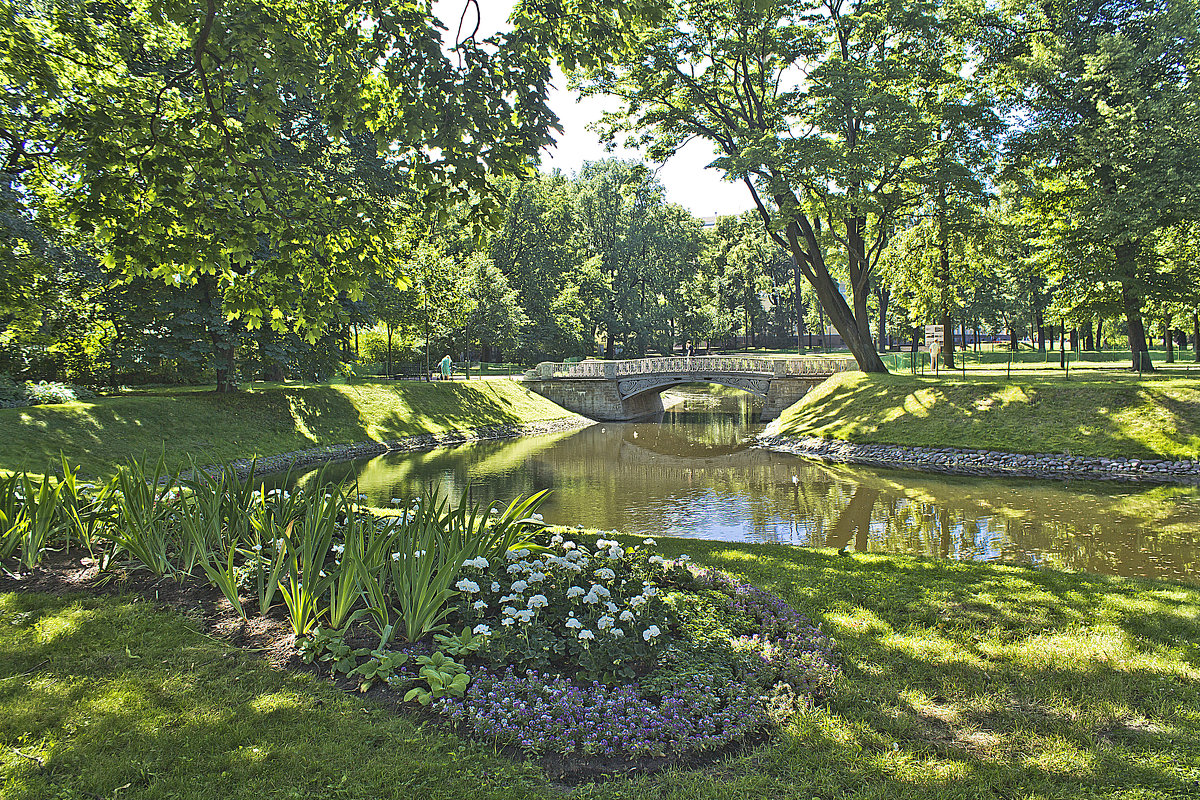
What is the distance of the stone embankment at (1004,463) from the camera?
56.1 ft

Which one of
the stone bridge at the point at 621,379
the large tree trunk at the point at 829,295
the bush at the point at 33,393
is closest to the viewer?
the bush at the point at 33,393

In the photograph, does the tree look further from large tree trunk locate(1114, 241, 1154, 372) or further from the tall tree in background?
→ large tree trunk locate(1114, 241, 1154, 372)

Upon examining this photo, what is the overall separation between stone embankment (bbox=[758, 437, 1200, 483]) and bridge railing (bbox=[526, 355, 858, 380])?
11.6 metres

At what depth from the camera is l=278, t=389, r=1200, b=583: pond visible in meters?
11.5

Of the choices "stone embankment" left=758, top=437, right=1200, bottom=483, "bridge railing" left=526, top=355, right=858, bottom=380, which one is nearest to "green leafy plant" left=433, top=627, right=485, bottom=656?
"stone embankment" left=758, top=437, right=1200, bottom=483

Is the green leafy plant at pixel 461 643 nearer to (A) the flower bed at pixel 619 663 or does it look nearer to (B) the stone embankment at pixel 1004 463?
(A) the flower bed at pixel 619 663

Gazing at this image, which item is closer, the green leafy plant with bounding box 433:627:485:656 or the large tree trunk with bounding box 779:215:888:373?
the green leafy plant with bounding box 433:627:485:656

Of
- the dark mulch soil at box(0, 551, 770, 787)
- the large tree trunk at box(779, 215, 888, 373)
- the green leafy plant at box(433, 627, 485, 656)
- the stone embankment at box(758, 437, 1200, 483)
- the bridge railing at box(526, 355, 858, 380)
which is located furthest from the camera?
the bridge railing at box(526, 355, 858, 380)

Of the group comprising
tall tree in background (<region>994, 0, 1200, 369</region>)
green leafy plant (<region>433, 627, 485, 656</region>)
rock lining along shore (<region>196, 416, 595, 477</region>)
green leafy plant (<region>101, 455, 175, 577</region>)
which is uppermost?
tall tree in background (<region>994, 0, 1200, 369</region>)

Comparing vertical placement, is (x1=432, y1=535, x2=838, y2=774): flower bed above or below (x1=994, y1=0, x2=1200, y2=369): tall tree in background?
below

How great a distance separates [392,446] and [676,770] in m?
24.9

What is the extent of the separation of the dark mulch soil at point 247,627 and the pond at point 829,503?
3715mm

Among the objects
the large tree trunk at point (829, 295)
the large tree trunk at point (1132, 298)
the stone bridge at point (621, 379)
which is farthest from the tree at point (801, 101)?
the stone bridge at point (621, 379)

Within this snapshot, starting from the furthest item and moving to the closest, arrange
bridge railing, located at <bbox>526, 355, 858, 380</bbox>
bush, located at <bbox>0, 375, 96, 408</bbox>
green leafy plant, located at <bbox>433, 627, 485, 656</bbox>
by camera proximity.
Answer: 1. bridge railing, located at <bbox>526, 355, 858, 380</bbox>
2. bush, located at <bbox>0, 375, 96, 408</bbox>
3. green leafy plant, located at <bbox>433, 627, 485, 656</bbox>
